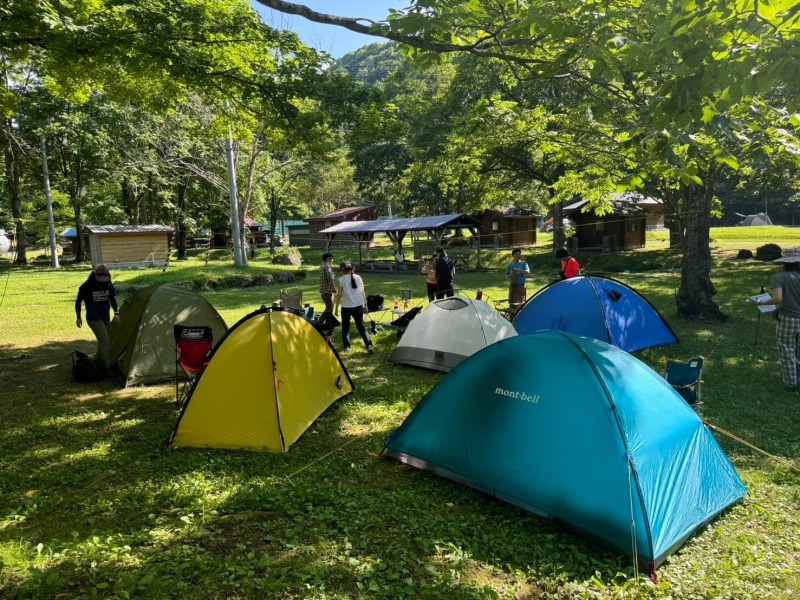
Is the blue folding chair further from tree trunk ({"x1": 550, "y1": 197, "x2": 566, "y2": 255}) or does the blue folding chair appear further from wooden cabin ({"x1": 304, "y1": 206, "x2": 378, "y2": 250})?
wooden cabin ({"x1": 304, "y1": 206, "x2": 378, "y2": 250})

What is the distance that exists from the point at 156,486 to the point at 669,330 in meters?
8.92

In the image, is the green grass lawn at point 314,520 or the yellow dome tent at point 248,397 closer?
the green grass lawn at point 314,520

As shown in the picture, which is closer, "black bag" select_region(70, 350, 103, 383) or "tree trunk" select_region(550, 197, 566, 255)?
"black bag" select_region(70, 350, 103, 383)

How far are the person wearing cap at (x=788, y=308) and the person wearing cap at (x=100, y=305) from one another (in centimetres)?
979

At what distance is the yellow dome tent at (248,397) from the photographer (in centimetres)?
567

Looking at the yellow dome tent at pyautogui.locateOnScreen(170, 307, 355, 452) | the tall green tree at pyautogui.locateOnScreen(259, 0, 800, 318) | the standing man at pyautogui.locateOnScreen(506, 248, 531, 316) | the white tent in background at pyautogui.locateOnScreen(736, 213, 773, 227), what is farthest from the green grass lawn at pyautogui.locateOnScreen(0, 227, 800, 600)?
the white tent in background at pyautogui.locateOnScreen(736, 213, 773, 227)

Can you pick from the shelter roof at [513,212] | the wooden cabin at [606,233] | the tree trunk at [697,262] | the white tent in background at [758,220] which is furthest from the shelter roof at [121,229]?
the white tent in background at [758,220]

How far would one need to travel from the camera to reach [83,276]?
2519 cm

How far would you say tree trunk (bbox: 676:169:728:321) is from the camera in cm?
1184

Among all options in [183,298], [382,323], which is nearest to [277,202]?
[382,323]

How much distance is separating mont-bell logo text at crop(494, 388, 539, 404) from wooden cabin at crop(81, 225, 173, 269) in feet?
90.7

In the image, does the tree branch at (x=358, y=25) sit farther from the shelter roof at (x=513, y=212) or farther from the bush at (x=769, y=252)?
the shelter roof at (x=513, y=212)

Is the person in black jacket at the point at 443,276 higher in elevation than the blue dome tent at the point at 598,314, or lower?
higher

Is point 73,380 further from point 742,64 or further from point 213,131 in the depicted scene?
point 742,64
